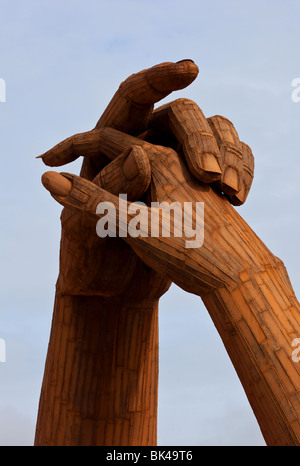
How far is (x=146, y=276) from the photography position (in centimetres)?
617

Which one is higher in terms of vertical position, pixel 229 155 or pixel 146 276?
pixel 229 155

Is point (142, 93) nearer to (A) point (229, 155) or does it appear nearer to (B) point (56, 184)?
(A) point (229, 155)

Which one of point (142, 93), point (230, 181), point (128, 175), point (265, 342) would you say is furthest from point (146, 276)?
point (265, 342)

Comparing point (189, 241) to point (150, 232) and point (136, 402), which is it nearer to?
point (150, 232)

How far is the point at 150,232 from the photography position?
4926mm

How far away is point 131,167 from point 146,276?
A: 1149 millimetres

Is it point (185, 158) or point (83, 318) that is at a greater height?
point (185, 158)

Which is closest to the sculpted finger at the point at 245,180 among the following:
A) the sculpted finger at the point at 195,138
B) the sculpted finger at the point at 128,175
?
the sculpted finger at the point at 195,138

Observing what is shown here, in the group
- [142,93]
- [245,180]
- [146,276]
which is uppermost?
[142,93]

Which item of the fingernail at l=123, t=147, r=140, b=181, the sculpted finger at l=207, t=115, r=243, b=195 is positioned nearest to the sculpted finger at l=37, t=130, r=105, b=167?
the fingernail at l=123, t=147, r=140, b=181

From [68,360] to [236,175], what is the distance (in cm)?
198

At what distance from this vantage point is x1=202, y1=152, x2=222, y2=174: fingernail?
17.1 ft

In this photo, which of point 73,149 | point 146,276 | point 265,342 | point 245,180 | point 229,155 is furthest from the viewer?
point 146,276

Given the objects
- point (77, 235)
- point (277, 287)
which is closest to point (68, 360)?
point (77, 235)
